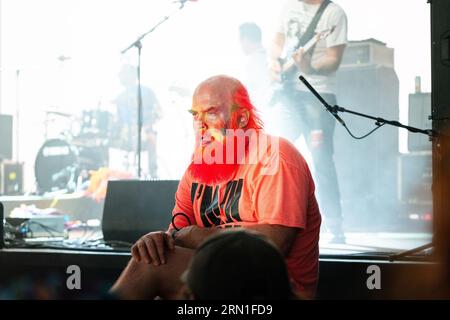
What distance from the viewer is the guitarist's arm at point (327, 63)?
4172mm

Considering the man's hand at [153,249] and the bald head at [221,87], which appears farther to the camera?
the bald head at [221,87]

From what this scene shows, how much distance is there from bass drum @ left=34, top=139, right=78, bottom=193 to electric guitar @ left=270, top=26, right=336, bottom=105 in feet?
5.31

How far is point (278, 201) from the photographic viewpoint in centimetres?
201

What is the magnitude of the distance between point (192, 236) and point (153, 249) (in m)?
0.29

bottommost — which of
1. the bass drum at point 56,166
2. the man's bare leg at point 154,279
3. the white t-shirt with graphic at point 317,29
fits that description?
the man's bare leg at point 154,279

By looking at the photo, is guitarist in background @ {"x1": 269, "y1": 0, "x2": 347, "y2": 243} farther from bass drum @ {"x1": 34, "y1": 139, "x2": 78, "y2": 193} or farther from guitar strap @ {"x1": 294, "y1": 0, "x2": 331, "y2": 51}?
bass drum @ {"x1": 34, "y1": 139, "x2": 78, "y2": 193}

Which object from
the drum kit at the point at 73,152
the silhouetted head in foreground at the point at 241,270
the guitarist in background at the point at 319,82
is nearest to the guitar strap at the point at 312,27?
the guitarist in background at the point at 319,82

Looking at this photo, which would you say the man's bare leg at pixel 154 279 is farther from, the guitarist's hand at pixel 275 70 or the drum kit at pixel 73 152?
the drum kit at pixel 73 152

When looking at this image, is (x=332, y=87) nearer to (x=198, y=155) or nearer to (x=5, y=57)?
(x=198, y=155)

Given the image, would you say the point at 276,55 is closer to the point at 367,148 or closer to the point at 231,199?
the point at 367,148

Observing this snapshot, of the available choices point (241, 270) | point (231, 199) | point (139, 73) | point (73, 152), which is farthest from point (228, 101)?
point (73, 152)

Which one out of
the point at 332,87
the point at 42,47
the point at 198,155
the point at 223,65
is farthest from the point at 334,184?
the point at 42,47

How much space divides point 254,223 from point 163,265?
15.7 inches

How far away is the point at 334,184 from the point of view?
418 cm
